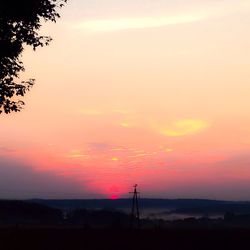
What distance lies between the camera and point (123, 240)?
46.5 meters

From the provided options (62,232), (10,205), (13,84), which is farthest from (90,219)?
(13,84)

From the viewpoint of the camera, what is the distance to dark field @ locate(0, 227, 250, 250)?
4341 cm

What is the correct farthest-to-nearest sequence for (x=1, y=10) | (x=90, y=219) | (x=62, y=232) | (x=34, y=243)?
(x=90, y=219) → (x=62, y=232) → (x=34, y=243) → (x=1, y=10)

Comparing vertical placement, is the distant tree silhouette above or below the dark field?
above

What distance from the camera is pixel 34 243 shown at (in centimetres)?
4356

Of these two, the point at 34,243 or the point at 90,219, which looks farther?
the point at 90,219

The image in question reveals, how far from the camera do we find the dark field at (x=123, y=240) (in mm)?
43406

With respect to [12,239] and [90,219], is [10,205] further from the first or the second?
[12,239]

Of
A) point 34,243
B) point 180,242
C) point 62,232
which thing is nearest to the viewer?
point 34,243

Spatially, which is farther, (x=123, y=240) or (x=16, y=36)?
(x=123, y=240)

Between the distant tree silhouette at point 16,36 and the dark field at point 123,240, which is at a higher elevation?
the distant tree silhouette at point 16,36

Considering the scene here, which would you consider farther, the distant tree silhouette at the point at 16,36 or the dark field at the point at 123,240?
the dark field at the point at 123,240

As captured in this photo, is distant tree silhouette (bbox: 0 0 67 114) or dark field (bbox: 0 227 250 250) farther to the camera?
dark field (bbox: 0 227 250 250)

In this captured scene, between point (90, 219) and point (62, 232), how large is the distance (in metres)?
75.0
